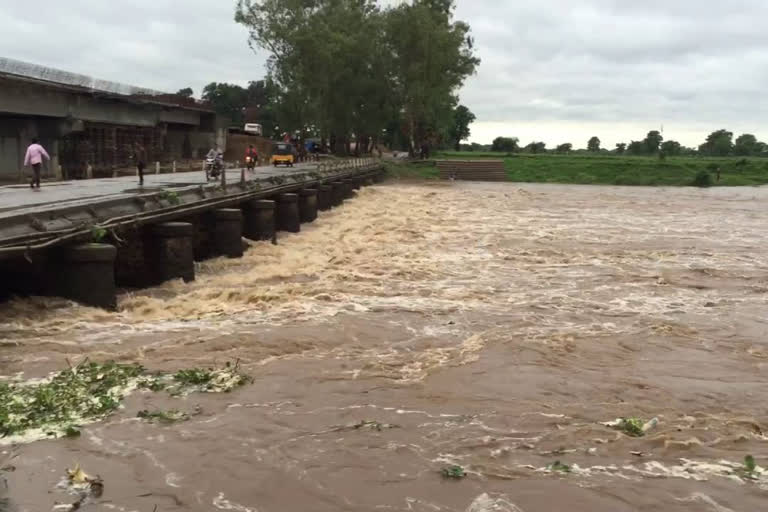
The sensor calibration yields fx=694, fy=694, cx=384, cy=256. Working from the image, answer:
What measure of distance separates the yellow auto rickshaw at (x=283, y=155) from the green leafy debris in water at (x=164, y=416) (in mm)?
40825

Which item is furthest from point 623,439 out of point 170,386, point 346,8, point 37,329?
point 346,8

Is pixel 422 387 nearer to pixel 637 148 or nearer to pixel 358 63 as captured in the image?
pixel 358 63

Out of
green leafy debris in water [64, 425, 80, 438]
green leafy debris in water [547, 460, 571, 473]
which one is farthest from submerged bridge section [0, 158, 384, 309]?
green leafy debris in water [547, 460, 571, 473]

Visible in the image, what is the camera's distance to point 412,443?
6316mm

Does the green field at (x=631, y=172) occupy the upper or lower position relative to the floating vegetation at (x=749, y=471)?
upper

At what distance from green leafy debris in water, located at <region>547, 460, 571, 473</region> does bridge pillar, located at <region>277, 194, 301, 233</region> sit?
755 inches

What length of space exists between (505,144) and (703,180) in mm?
59951

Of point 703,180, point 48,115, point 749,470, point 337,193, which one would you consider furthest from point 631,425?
point 703,180

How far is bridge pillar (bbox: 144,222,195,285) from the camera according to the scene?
13.8 m

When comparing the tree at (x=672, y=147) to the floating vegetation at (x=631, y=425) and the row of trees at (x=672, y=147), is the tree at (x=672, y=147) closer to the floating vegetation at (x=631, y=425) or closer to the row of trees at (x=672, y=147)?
the row of trees at (x=672, y=147)

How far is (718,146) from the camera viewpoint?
122m

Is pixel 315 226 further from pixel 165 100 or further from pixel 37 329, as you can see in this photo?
pixel 165 100

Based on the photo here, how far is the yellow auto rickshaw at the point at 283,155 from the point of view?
47562 millimetres

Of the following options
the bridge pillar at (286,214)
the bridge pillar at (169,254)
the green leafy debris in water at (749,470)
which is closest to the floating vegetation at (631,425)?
the green leafy debris in water at (749,470)
